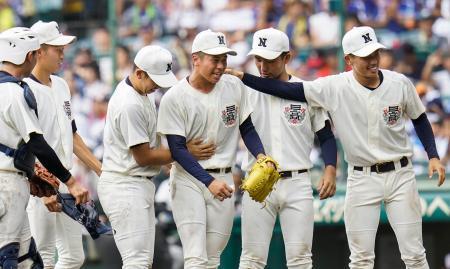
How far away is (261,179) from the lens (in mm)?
6680

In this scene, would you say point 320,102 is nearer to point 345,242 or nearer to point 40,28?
point 40,28

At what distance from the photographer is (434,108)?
1059 centimetres

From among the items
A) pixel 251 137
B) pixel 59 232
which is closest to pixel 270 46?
pixel 251 137

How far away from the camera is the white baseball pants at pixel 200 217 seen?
684 cm

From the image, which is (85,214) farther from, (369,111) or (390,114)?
(390,114)

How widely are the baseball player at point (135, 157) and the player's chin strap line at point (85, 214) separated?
221 millimetres

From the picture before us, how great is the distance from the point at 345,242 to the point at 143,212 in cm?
317

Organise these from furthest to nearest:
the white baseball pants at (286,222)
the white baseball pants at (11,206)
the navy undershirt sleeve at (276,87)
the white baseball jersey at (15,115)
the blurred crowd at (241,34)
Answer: the blurred crowd at (241,34) → the navy undershirt sleeve at (276,87) → the white baseball pants at (286,222) → the white baseball pants at (11,206) → the white baseball jersey at (15,115)

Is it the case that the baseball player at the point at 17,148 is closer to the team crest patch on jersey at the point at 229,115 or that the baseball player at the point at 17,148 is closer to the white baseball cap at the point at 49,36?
the white baseball cap at the point at 49,36

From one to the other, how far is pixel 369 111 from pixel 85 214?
201cm

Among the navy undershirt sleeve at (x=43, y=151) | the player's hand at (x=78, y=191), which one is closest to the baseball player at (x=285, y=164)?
the player's hand at (x=78, y=191)

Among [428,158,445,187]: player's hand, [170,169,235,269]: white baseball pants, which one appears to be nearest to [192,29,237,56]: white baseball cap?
[170,169,235,269]: white baseball pants

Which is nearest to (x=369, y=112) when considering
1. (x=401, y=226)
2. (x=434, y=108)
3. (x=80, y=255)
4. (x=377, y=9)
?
(x=401, y=226)

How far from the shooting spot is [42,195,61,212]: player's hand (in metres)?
7.18
